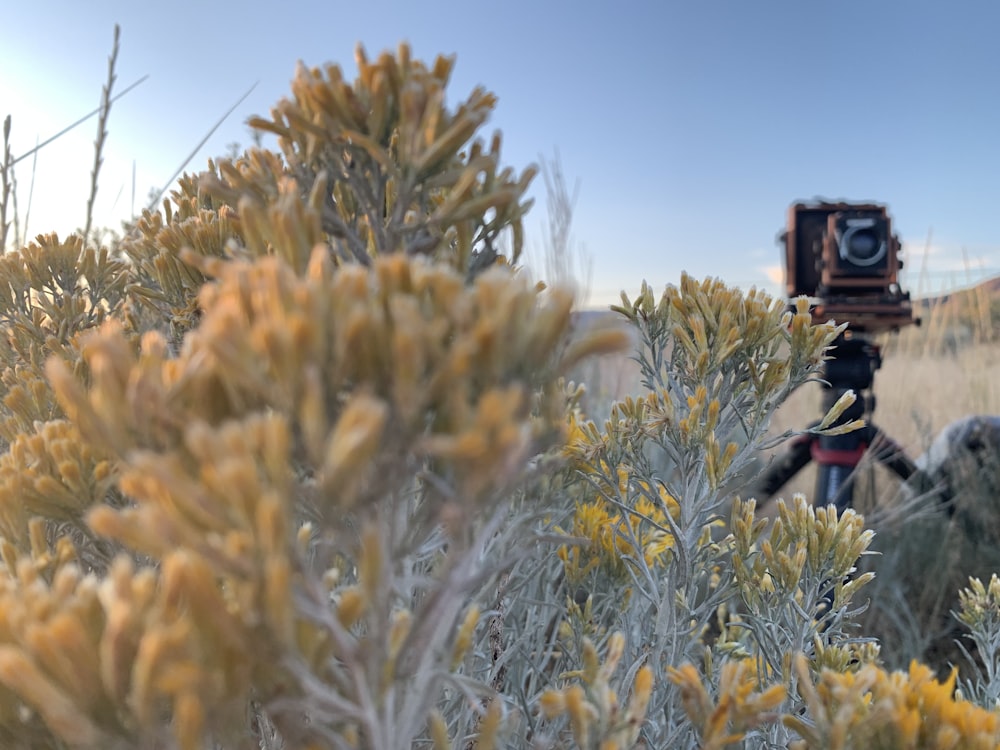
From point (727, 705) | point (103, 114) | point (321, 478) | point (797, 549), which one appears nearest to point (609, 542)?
point (797, 549)

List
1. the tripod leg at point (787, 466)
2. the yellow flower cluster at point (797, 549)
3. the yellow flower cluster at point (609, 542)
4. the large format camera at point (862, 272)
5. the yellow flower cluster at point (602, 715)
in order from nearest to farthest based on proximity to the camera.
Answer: the yellow flower cluster at point (602, 715) → the yellow flower cluster at point (797, 549) → the yellow flower cluster at point (609, 542) → the large format camera at point (862, 272) → the tripod leg at point (787, 466)

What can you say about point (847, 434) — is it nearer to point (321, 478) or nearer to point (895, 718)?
point (895, 718)

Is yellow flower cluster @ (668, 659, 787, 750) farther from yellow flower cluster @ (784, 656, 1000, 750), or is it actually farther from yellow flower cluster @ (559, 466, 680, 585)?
yellow flower cluster @ (559, 466, 680, 585)

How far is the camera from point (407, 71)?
24.3 inches

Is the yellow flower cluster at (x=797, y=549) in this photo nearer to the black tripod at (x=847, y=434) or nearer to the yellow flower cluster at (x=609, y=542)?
the yellow flower cluster at (x=609, y=542)

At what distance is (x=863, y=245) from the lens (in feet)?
8.57

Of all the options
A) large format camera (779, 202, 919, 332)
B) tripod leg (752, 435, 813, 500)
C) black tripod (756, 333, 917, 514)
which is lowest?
tripod leg (752, 435, 813, 500)

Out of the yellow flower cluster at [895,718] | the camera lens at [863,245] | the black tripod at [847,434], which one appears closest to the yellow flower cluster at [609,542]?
the yellow flower cluster at [895,718]

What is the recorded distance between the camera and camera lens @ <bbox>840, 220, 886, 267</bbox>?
2.59m

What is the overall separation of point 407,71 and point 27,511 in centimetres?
61

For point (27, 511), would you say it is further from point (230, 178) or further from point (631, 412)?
point (631, 412)

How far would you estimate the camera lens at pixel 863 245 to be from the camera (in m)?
2.59

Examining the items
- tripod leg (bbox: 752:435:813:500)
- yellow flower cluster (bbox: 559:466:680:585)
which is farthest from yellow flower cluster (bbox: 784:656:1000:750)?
tripod leg (bbox: 752:435:813:500)

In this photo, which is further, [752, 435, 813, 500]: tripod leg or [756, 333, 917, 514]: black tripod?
[752, 435, 813, 500]: tripod leg
